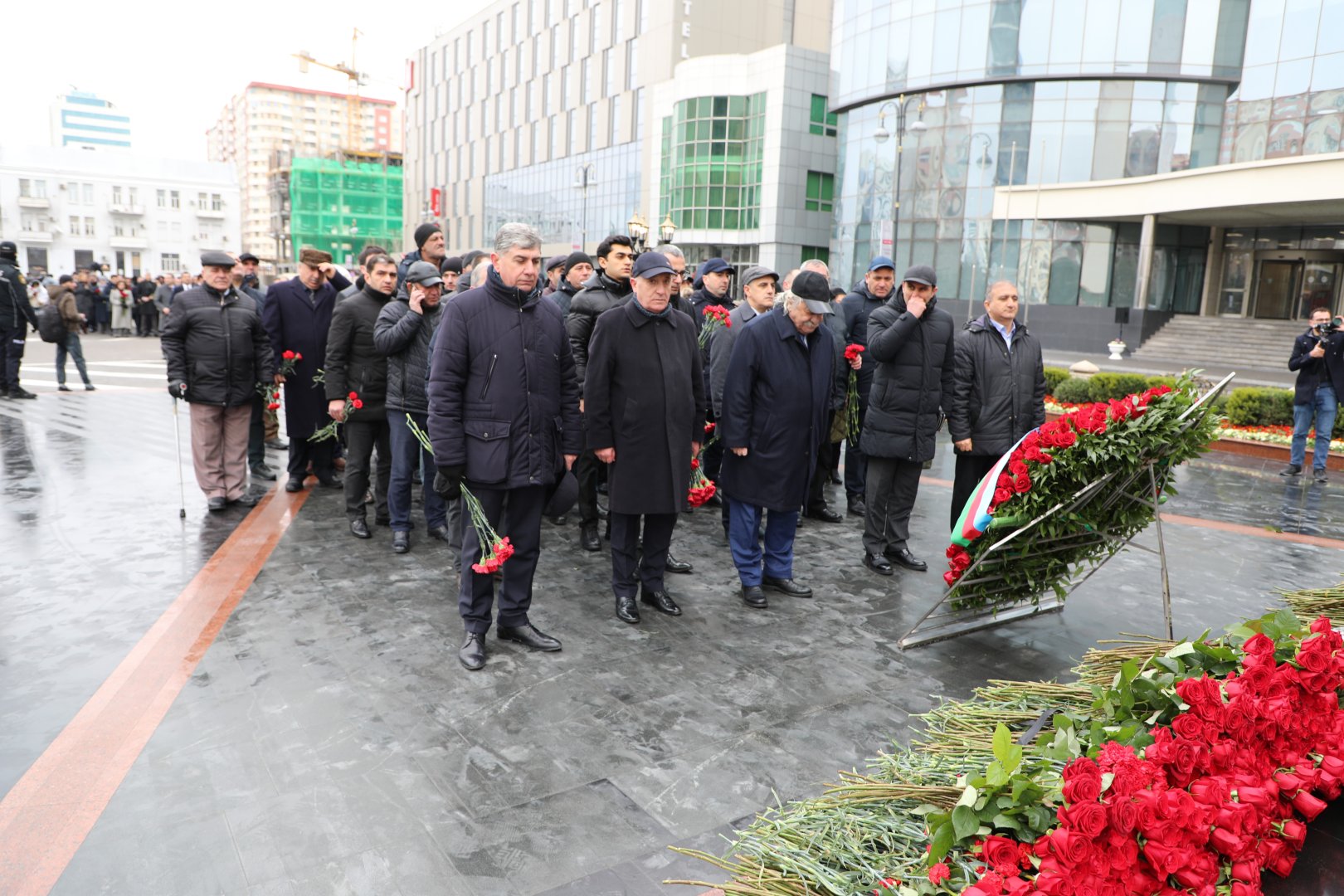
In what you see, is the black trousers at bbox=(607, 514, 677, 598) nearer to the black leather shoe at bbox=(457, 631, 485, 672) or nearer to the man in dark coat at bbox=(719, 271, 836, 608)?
the man in dark coat at bbox=(719, 271, 836, 608)

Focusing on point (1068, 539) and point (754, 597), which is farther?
point (754, 597)

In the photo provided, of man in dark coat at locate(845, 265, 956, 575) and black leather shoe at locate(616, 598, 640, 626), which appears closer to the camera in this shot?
black leather shoe at locate(616, 598, 640, 626)

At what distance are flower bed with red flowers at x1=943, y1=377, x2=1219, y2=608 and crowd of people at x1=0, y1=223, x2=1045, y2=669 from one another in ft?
4.19

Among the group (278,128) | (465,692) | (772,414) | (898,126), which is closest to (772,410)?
(772,414)

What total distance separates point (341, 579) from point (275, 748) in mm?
2194

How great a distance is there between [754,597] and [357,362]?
3563 mm

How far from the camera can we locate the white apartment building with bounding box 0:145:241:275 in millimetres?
77812

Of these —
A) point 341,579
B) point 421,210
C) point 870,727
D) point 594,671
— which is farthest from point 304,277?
point 421,210

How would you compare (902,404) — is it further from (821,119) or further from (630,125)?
(630,125)

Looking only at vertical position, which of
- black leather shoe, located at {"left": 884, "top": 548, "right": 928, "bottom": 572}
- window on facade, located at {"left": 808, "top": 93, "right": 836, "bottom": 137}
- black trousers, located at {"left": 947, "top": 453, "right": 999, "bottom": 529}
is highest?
window on facade, located at {"left": 808, "top": 93, "right": 836, "bottom": 137}

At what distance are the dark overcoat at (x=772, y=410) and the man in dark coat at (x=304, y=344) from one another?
4.31 meters

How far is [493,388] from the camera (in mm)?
4367

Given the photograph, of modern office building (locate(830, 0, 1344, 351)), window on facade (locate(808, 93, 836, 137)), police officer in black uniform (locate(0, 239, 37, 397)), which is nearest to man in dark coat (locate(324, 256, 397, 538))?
police officer in black uniform (locate(0, 239, 37, 397))

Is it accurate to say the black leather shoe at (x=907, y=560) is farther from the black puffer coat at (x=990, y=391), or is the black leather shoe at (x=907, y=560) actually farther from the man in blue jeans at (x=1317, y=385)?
the man in blue jeans at (x=1317, y=385)
